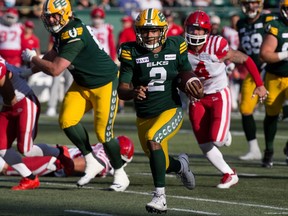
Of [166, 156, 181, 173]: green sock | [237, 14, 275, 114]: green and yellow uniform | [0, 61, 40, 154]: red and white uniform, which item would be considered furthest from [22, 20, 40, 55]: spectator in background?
[166, 156, 181, 173]: green sock

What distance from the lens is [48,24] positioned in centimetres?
916

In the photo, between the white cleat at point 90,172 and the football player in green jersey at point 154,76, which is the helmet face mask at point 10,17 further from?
the football player in green jersey at point 154,76

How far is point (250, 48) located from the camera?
40.7 ft

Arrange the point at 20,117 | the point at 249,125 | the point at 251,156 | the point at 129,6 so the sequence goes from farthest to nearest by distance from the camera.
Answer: the point at 129,6 < the point at 251,156 < the point at 249,125 < the point at 20,117

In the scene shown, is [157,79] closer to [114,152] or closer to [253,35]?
[114,152]

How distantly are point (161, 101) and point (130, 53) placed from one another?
1.48ft

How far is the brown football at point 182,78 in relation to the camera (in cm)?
816

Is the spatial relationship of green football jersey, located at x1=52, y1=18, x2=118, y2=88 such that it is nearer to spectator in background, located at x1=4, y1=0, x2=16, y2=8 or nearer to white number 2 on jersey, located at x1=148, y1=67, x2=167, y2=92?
white number 2 on jersey, located at x1=148, y1=67, x2=167, y2=92

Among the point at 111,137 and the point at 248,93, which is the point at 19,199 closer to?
the point at 111,137

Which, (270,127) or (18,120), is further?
(270,127)

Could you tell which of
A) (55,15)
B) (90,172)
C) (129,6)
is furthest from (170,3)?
(55,15)

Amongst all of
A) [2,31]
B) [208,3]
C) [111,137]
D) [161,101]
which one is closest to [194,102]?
[111,137]

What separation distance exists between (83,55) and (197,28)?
1.06 meters

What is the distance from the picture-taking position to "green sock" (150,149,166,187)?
7.84 metres
